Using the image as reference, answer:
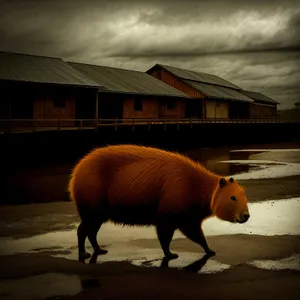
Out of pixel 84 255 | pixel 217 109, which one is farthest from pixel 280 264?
pixel 217 109

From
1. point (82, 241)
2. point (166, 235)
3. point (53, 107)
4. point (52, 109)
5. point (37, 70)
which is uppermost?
point (37, 70)

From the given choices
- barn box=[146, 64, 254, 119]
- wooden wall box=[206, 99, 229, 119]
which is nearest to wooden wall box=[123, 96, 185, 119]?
barn box=[146, 64, 254, 119]

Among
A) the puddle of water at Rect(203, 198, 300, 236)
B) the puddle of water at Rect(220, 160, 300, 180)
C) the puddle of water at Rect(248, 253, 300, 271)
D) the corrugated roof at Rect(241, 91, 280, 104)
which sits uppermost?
the corrugated roof at Rect(241, 91, 280, 104)

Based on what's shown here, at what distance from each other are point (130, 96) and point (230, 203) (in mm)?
28760

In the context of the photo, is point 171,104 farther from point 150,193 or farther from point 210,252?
point 150,193

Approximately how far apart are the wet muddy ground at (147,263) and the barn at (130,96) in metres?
22.0

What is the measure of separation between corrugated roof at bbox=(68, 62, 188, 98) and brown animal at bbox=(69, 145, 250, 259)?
24736 mm

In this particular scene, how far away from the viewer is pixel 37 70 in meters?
27.5

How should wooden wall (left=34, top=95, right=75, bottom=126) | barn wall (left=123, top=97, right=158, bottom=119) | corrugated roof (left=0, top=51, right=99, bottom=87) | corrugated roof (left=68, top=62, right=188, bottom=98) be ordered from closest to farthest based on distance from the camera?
1. corrugated roof (left=0, top=51, right=99, bottom=87)
2. wooden wall (left=34, top=95, right=75, bottom=126)
3. corrugated roof (left=68, top=62, right=188, bottom=98)
4. barn wall (left=123, top=97, right=158, bottom=119)

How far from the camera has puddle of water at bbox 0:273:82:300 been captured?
4895 millimetres

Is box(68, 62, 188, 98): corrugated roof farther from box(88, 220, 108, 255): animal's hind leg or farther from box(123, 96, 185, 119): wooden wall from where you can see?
box(88, 220, 108, 255): animal's hind leg

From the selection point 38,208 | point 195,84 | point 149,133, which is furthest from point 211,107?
point 38,208

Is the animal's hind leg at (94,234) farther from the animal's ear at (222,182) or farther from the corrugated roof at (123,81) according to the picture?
the corrugated roof at (123,81)

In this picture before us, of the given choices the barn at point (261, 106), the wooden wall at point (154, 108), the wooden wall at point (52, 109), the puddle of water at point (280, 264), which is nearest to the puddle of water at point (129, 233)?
the puddle of water at point (280, 264)
